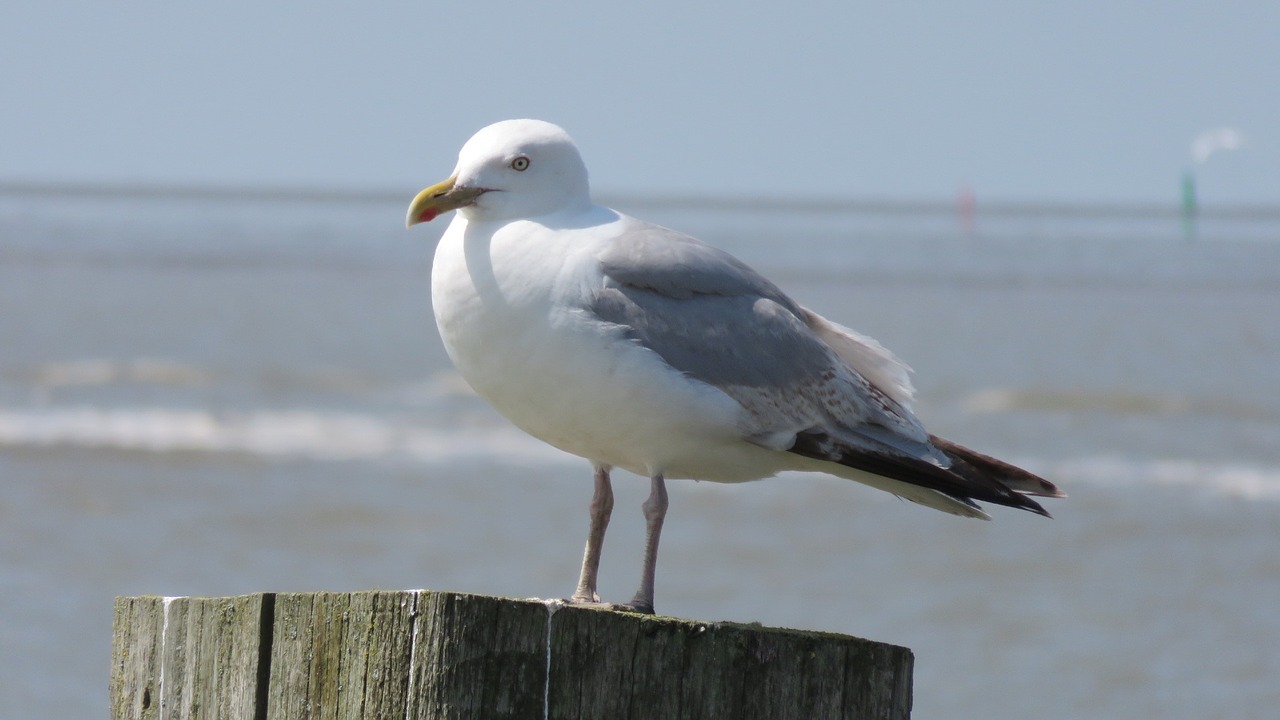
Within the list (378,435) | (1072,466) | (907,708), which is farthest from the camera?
(378,435)

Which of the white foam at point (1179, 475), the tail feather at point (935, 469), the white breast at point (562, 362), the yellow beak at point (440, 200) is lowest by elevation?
the tail feather at point (935, 469)

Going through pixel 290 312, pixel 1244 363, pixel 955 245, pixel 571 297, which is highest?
pixel 955 245

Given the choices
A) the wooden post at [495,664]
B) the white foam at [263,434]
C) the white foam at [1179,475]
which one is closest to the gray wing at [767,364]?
the wooden post at [495,664]

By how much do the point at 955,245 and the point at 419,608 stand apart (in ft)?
108

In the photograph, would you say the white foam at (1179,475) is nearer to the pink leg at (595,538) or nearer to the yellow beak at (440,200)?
the pink leg at (595,538)

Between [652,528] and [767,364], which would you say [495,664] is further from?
[767,364]

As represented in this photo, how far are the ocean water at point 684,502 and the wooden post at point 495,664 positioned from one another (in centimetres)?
413

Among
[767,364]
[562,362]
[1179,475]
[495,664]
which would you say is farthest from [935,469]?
[1179,475]

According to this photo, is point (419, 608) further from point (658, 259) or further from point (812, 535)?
point (812, 535)

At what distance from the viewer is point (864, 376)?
11.5ft

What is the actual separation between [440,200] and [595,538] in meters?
0.78

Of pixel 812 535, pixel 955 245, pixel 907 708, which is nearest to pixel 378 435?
pixel 812 535

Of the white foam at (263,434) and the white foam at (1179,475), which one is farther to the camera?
the white foam at (263,434)

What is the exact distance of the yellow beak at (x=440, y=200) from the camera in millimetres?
3123
